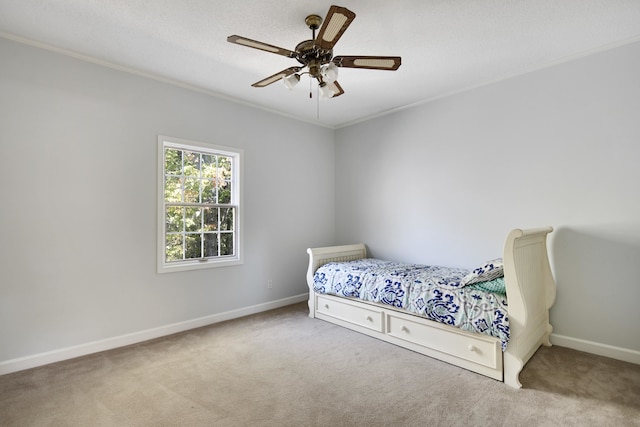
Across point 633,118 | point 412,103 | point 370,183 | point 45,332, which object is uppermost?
point 412,103

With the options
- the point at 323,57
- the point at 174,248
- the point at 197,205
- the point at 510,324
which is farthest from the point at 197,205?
the point at 510,324

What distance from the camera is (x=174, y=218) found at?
3.45 m

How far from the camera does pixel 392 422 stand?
188 cm

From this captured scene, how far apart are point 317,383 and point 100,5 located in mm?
3005

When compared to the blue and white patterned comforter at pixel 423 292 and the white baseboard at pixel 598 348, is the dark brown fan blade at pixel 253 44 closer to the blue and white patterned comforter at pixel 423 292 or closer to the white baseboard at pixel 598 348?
the blue and white patterned comforter at pixel 423 292

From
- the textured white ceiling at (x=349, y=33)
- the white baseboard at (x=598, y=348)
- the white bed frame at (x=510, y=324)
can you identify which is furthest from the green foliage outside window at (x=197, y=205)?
the white baseboard at (x=598, y=348)

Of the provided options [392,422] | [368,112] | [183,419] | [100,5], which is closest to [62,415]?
[183,419]

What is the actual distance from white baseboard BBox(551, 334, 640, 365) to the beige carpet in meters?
0.07

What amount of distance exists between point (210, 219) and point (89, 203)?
3.88 feet

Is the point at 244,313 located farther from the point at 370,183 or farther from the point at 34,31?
the point at 34,31

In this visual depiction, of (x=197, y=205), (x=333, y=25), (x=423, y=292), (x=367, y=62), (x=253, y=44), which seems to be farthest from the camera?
(x=197, y=205)

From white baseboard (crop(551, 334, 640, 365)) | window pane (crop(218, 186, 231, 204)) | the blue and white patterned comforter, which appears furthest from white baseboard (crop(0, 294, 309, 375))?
white baseboard (crop(551, 334, 640, 365))

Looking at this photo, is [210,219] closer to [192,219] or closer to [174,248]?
[192,219]

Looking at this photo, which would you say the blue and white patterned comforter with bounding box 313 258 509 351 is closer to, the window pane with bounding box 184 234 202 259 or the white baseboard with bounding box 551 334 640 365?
the white baseboard with bounding box 551 334 640 365
